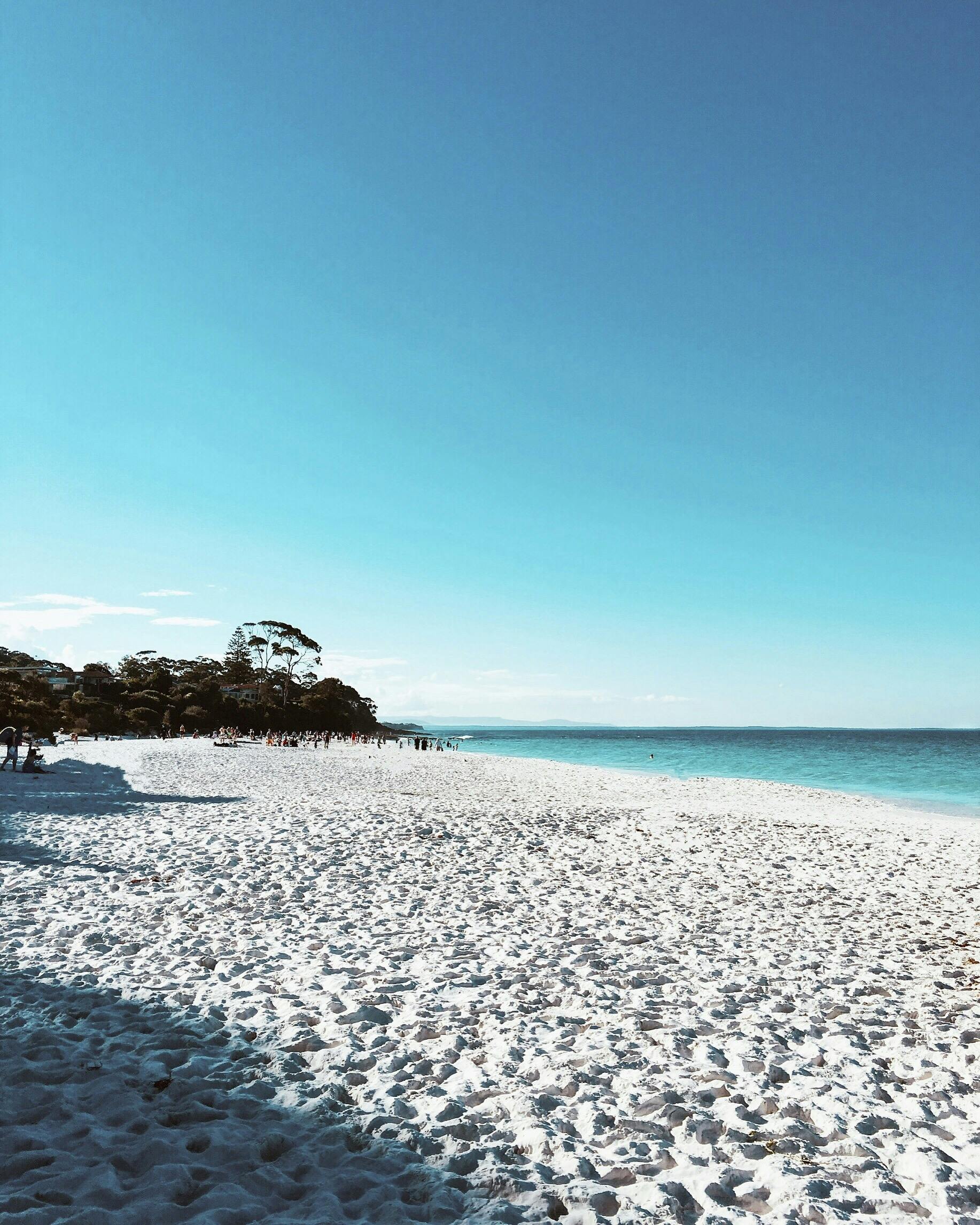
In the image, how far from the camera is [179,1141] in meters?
3.79

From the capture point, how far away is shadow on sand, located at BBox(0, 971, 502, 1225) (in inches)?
129

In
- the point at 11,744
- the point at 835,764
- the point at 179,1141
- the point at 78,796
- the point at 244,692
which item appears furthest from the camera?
the point at 244,692

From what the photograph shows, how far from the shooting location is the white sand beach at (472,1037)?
354cm

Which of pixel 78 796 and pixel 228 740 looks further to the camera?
pixel 228 740

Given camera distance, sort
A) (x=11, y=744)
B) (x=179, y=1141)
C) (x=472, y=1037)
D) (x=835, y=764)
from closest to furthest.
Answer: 1. (x=179, y=1141)
2. (x=472, y=1037)
3. (x=11, y=744)
4. (x=835, y=764)

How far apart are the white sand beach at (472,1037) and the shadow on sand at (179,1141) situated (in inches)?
0.7

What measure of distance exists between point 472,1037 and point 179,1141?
203cm

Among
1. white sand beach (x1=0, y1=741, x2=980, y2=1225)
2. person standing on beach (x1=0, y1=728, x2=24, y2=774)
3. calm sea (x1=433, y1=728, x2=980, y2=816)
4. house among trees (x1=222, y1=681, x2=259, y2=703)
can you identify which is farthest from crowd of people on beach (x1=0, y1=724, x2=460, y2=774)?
calm sea (x1=433, y1=728, x2=980, y2=816)

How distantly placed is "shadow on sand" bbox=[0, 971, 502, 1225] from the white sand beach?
17 millimetres

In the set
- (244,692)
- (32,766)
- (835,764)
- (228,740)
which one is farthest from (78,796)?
(244,692)

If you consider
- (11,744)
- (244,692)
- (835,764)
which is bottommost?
(835,764)

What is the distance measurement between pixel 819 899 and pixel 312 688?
96778 mm

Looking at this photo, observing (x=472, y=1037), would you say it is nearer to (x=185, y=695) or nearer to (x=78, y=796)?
(x=78, y=796)

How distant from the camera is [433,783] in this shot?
2608 cm
